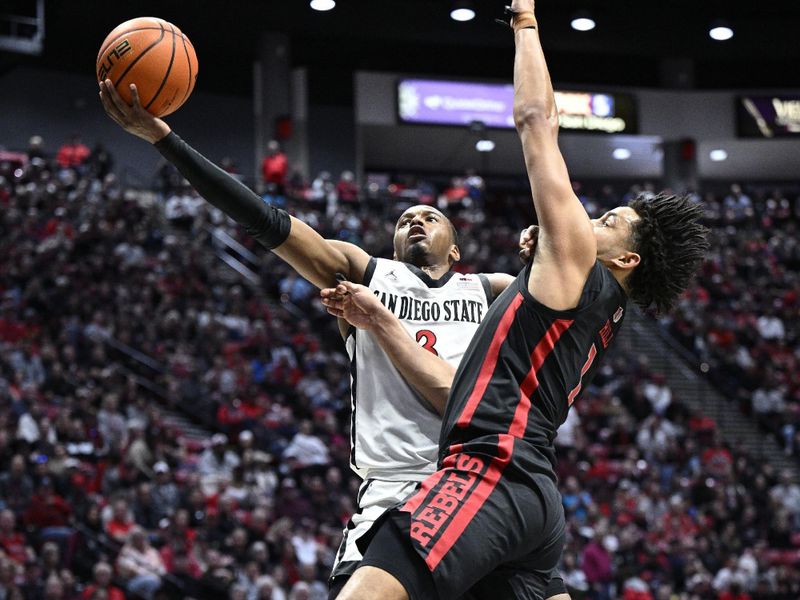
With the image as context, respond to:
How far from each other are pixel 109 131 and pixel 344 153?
508cm

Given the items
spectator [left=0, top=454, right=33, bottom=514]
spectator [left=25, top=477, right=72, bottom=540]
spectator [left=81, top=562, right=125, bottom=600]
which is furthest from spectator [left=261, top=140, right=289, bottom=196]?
spectator [left=81, top=562, right=125, bottom=600]

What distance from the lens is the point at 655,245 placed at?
3699 mm

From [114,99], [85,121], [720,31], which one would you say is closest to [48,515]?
[114,99]

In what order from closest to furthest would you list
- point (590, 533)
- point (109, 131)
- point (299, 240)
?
point (299, 240)
point (590, 533)
point (109, 131)

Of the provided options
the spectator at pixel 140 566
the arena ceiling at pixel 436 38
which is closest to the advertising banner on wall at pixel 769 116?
the arena ceiling at pixel 436 38

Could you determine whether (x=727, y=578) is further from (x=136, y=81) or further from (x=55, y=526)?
(x=136, y=81)

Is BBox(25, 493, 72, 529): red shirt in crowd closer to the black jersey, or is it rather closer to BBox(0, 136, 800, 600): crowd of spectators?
BBox(0, 136, 800, 600): crowd of spectators

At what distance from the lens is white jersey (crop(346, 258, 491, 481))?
4.26 metres

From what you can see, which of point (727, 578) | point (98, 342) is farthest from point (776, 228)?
point (98, 342)

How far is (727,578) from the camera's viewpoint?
13922mm

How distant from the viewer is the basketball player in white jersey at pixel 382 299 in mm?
3994

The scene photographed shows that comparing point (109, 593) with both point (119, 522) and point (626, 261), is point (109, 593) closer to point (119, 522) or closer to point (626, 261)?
point (119, 522)

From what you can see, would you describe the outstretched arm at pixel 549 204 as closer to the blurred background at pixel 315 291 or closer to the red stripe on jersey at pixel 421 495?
Answer: the red stripe on jersey at pixel 421 495

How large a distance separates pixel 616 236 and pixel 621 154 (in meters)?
24.7
